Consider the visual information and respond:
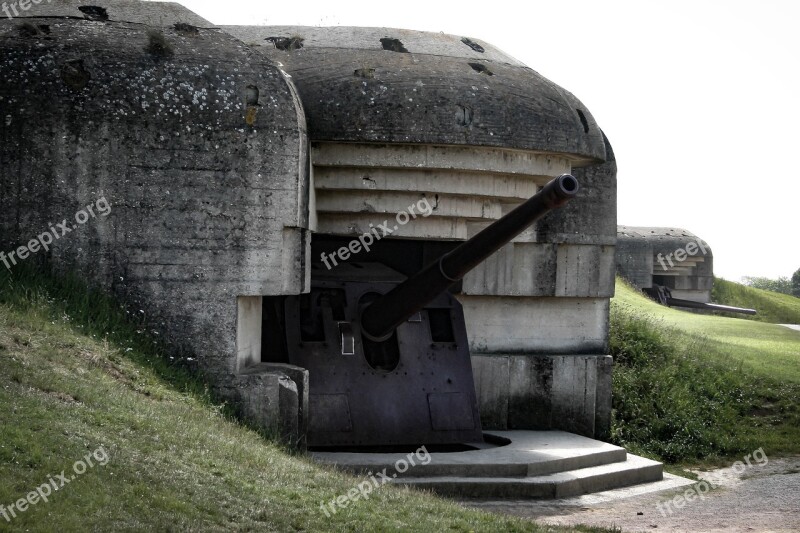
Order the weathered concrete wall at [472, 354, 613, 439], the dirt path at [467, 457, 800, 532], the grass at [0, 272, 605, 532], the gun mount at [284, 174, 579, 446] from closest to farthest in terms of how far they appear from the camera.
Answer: the grass at [0, 272, 605, 532] → the dirt path at [467, 457, 800, 532] → the gun mount at [284, 174, 579, 446] → the weathered concrete wall at [472, 354, 613, 439]

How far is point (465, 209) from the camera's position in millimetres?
10250

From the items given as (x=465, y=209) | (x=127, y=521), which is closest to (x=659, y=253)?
(x=465, y=209)

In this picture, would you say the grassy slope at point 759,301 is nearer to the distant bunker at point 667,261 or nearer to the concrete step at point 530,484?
the distant bunker at point 667,261

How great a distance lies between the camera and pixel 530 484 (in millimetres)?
8680

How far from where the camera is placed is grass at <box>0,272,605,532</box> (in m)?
5.34

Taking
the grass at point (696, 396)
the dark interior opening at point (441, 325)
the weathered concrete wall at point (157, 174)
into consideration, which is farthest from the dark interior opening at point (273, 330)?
the grass at point (696, 396)

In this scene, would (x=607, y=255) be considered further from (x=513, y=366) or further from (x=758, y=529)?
(x=758, y=529)

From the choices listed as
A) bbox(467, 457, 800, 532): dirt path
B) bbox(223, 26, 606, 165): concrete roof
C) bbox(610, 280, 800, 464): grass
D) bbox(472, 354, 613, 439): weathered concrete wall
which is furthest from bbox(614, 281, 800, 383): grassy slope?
bbox(223, 26, 606, 165): concrete roof

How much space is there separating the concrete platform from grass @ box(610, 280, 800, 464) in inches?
60.8

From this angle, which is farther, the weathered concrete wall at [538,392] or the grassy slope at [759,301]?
the grassy slope at [759,301]

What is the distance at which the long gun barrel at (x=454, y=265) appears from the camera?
26.8 ft

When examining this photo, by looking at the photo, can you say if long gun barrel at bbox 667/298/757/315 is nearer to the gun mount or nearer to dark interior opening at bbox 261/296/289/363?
the gun mount

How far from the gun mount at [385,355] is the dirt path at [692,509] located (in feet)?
5.03

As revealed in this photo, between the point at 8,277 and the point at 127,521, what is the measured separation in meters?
3.46
